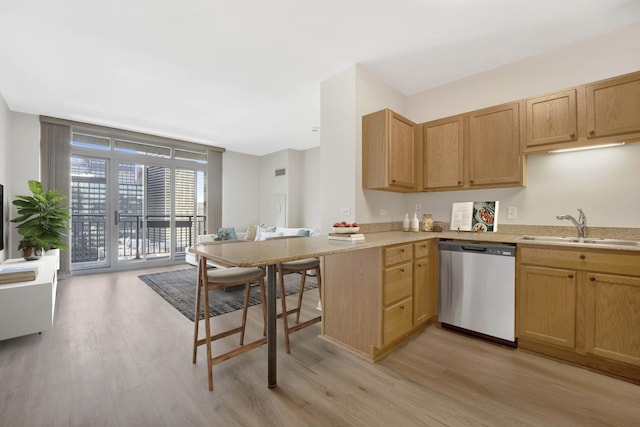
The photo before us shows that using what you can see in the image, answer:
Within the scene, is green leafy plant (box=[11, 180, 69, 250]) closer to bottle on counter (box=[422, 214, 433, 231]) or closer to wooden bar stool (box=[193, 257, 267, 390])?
wooden bar stool (box=[193, 257, 267, 390])

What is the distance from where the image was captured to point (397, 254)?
2178 millimetres

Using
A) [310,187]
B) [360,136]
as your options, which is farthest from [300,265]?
[310,187]

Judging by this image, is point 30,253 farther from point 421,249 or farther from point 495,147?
point 495,147

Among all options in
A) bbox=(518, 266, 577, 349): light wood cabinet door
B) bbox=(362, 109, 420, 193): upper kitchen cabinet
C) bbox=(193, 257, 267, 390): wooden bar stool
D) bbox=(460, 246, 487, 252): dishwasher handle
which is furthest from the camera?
bbox=(362, 109, 420, 193): upper kitchen cabinet

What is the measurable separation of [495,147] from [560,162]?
0.57m

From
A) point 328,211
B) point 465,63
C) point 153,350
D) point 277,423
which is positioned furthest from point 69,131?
A: point 465,63

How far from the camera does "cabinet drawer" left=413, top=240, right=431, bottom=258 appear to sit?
93.8 inches

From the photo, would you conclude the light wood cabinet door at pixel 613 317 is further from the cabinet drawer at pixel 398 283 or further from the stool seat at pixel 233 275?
the stool seat at pixel 233 275

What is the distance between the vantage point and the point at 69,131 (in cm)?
463

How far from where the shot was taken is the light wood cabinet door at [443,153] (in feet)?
9.36

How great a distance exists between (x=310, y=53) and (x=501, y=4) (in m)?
1.61

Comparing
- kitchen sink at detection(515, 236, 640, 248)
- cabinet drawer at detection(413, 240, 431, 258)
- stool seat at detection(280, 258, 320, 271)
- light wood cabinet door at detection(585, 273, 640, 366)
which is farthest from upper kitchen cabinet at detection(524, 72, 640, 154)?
stool seat at detection(280, 258, 320, 271)

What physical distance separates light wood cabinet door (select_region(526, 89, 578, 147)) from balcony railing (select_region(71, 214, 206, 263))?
6313mm

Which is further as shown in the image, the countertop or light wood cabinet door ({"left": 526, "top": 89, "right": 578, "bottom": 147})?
light wood cabinet door ({"left": 526, "top": 89, "right": 578, "bottom": 147})
